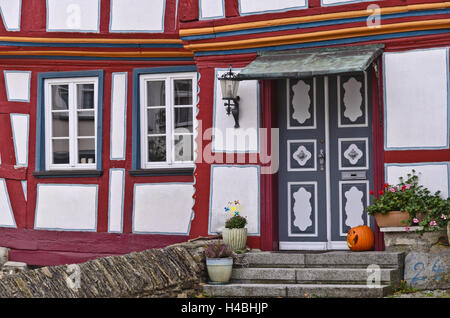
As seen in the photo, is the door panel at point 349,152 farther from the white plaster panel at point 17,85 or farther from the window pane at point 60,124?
the white plaster panel at point 17,85

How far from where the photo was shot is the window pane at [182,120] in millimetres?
13370

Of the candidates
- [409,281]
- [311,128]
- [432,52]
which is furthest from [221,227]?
[432,52]

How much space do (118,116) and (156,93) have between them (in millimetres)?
688

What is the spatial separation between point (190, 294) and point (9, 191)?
4.98 metres

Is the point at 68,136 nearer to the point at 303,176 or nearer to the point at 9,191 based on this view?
the point at 9,191

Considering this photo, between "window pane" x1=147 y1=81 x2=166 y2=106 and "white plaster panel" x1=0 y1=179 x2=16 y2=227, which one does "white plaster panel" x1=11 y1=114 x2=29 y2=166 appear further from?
"window pane" x1=147 y1=81 x2=166 y2=106

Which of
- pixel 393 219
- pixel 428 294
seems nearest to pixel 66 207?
pixel 393 219

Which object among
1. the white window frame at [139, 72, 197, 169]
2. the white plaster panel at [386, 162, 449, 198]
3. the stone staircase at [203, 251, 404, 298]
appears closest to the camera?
the stone staircase at [203, 251, 404, 298]

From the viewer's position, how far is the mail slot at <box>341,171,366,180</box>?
1146cm

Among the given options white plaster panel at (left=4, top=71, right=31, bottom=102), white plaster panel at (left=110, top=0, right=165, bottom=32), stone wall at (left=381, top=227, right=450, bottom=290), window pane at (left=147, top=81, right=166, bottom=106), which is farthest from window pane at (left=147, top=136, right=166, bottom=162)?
stone wall at (left=381, top=227, right=450, bottom=290)

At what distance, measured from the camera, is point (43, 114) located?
Result: 13.9 m

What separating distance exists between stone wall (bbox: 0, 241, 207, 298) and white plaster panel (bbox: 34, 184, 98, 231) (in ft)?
9.99

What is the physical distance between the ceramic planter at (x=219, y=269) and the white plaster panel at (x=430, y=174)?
2268mm

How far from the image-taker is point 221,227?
38.5ft
